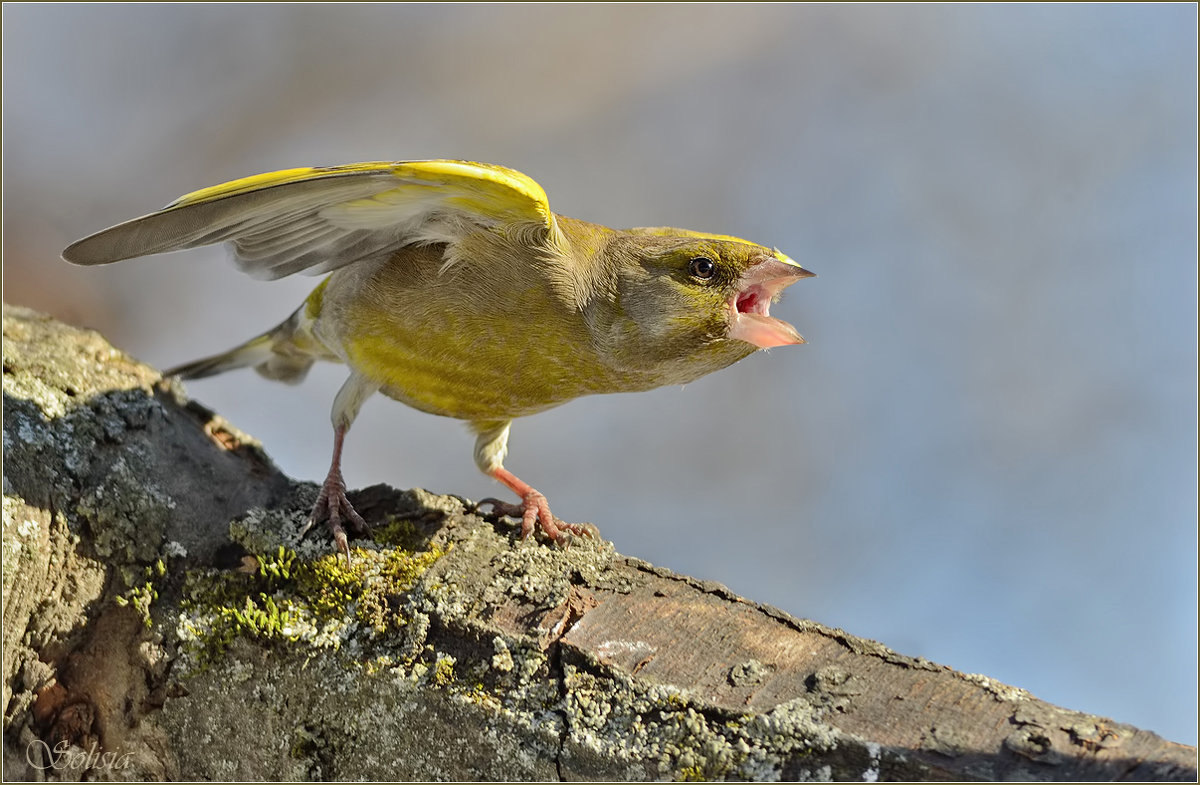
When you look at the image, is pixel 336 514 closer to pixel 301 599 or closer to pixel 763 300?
pixel 301 599

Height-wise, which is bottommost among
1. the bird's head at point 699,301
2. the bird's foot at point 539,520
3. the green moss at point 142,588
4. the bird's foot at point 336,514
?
the green moss at point 142,588

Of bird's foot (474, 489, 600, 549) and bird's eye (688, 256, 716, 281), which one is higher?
bird's eye (688, 256, 716, 281)

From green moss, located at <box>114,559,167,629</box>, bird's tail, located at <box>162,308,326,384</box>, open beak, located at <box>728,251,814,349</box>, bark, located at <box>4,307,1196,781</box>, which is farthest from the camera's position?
bird's tail, located at <box>162,308,326,384</box>

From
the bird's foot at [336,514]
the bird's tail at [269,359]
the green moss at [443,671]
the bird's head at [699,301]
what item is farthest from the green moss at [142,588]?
the bird's tail at [269,359]

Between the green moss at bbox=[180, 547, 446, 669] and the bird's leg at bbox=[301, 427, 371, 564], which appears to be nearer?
the green moss at bbox=[180, 547, 446, 669]

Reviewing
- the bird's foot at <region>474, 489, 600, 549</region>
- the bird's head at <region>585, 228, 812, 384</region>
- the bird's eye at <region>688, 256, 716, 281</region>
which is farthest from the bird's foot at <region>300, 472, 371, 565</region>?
the bird's eye at <region>688, 256, 716, 281</region>

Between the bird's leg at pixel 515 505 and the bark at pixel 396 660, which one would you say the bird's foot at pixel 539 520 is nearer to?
the bird's leg at pixel 515 505

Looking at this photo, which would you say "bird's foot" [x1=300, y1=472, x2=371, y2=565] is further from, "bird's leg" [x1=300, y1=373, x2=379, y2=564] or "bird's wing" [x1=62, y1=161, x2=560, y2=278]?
"bird's wing" [x1=62, y1=161, x2=560, y2=278]

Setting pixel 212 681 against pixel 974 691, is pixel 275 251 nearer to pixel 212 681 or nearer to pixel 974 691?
pixel 212 681

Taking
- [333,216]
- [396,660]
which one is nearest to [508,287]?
[333,216]
